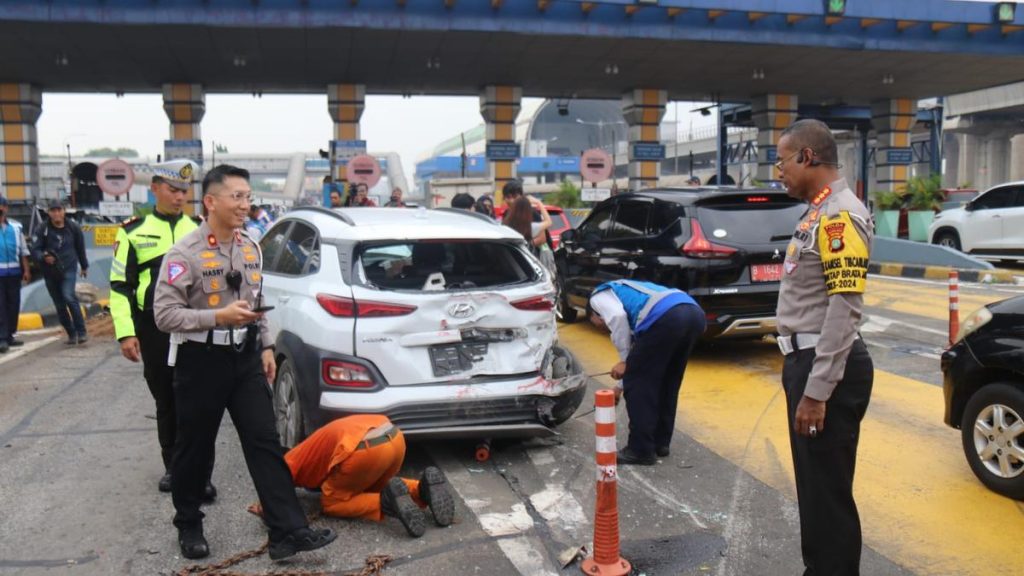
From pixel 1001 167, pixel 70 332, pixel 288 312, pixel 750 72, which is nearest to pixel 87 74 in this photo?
pixel 70 332

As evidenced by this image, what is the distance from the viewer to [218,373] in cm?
392

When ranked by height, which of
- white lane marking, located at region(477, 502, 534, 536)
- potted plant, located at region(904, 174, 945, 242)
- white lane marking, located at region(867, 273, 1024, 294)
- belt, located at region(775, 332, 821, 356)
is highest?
potted plant, located at region(904, 174, 945, 242)

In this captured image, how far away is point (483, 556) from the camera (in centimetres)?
405

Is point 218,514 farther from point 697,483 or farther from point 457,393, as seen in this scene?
point 697,483

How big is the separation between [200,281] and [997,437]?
14.0ft

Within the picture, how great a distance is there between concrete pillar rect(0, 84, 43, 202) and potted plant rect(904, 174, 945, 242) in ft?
76.9

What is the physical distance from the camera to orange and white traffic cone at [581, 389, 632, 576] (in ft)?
12.5

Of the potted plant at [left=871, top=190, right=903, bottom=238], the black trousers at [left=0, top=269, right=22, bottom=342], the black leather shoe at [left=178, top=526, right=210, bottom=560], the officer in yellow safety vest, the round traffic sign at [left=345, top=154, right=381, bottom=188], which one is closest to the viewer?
the black leather shoe at [left=178, top=526, right=210, bottom=560]

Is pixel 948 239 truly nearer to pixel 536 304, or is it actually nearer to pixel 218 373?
pixel 536 304

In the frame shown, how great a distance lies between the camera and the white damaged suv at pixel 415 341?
4977 mm

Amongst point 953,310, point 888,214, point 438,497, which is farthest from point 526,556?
point 888,214

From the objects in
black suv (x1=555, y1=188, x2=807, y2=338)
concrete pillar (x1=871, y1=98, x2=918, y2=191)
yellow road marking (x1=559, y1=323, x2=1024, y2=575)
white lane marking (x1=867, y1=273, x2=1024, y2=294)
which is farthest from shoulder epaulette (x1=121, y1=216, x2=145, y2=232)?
concrete pillar (x1=871, y1=98, x2=918, y2=191)

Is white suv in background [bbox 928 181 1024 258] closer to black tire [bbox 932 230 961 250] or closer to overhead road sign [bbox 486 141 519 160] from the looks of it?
black tire [bbox 932 230 961 250]

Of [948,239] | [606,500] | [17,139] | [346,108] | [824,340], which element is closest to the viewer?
[824,340]
